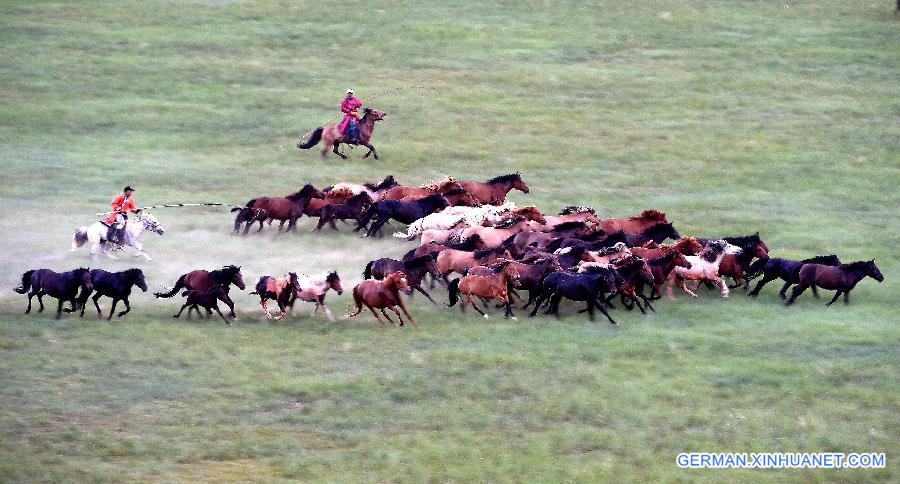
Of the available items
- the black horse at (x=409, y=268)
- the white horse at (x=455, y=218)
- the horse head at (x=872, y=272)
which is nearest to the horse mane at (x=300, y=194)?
the white horse at (x=455, y=218)

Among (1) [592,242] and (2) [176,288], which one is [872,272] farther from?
(2) [176,288]

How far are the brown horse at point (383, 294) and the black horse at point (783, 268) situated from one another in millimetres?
5943

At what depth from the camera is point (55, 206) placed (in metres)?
29.0

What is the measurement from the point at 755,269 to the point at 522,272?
160 inches

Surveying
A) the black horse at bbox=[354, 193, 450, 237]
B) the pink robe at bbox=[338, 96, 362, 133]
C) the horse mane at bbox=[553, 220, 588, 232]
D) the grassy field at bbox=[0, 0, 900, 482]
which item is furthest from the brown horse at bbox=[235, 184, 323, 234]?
the pink robe at bbox=[338, 96, 362, 133]

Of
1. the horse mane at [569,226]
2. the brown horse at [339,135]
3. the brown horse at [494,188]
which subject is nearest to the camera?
the horse mane at [569,226]

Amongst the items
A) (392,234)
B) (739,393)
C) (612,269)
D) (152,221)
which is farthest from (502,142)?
(739,393)

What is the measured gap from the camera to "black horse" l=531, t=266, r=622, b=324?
2169cm

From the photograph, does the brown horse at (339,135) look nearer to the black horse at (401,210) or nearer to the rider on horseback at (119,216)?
the black horse at (401,210)

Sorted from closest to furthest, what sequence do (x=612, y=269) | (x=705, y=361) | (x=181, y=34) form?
(x=705, y=361)
(x=612, y=269)
(x=181, y=34)

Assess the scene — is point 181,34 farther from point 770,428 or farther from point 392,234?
point 770,428

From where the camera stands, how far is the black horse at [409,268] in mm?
22844

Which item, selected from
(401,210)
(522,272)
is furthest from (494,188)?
(522,272)

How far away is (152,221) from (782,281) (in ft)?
38.2
